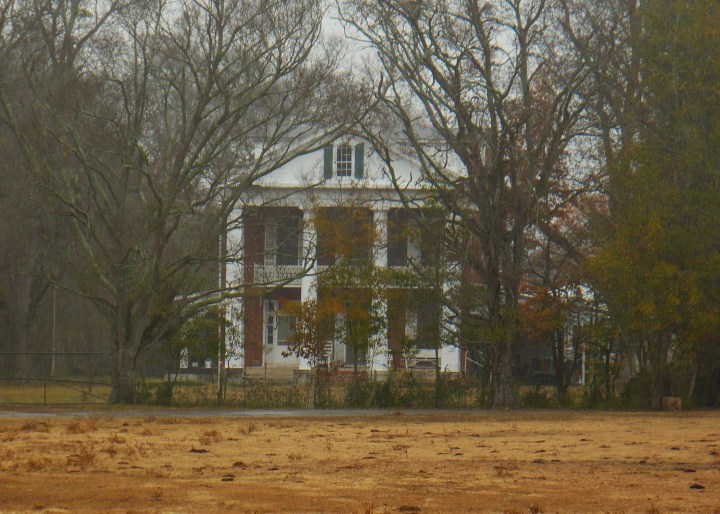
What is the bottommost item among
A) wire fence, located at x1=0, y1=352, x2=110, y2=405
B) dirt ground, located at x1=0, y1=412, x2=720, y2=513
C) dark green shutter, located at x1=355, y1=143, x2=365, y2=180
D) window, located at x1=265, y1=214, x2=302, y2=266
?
dirt ground, located at x1=0, y1=412, x2=720, y2=513

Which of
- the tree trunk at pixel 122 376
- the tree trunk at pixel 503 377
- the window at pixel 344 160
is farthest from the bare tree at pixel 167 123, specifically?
the window at pixel 344 160

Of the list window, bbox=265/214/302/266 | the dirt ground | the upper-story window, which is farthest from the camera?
the upper-story window

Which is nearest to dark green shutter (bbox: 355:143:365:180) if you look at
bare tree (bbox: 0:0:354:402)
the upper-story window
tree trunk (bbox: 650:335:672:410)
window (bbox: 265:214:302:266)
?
the upper-story window

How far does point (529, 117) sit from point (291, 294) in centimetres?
2638

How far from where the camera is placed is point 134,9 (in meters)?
31.5

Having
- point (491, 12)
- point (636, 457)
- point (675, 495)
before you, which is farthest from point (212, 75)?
point (675, 495)

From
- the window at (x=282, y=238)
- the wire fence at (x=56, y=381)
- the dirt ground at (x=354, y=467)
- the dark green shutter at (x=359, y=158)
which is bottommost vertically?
the dirt ground at (x=354, y=467)

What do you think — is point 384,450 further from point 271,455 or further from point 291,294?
point 291,294

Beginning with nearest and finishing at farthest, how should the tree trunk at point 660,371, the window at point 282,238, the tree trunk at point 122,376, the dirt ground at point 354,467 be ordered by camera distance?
the dirt ground at point 354,467 → the tree trunk at point 660,371 → the tree trunk at point 122,376 → the window at point 282,238

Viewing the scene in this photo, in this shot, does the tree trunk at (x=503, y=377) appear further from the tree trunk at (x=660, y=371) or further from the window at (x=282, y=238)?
the window at (x=282, y=238)

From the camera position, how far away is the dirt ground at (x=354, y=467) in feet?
33.4

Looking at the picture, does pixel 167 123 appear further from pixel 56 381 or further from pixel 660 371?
pixel 660 371

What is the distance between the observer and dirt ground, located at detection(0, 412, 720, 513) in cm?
1020

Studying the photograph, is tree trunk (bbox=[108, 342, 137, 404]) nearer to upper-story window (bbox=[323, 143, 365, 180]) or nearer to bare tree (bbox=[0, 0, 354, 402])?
bare tree (bbox=[0, 0, 354, 402])
